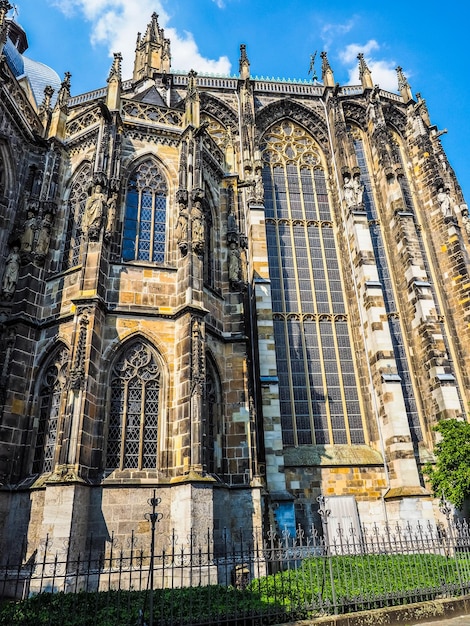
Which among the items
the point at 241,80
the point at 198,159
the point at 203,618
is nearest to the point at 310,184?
the point at 241,80

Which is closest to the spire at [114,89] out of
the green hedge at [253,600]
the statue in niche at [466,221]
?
the green hedge at [253,600]

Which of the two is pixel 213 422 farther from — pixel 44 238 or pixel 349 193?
pixel 349 193

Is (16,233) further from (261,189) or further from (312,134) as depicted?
(312,134)

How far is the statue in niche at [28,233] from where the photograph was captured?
41.7 ft

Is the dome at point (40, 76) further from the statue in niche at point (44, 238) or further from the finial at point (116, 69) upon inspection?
the statue in niche at point (44, 238)

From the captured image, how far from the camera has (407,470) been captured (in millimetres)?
14867

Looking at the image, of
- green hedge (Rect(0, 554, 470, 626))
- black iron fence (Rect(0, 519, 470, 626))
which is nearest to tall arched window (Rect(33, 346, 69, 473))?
black iron fence (Rect(0, 519, 470, 626))

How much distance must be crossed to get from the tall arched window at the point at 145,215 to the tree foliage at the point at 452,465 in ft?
34.3

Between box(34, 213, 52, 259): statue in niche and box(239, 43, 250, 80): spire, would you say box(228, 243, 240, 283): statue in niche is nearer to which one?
box(34, 213, 52, 259): statue in niche

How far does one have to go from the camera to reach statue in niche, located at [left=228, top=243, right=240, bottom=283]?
1427 cm

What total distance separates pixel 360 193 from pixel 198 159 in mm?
8486

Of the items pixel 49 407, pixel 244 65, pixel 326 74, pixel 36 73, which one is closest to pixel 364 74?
pixel 326 74

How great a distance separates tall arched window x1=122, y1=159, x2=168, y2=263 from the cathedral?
8cm

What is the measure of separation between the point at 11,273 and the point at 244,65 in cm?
1680
